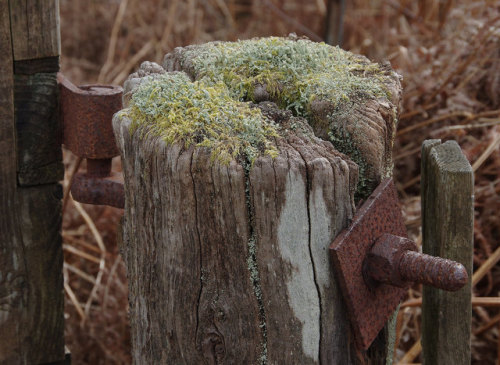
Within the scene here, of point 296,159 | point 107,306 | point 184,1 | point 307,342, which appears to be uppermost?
point 184,1

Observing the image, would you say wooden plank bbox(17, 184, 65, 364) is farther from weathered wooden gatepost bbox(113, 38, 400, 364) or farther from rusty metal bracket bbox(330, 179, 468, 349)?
rusty metal bracket bbox(330, 179, 468, 349)

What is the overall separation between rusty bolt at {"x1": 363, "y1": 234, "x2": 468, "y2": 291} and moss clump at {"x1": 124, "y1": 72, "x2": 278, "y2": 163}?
329mm

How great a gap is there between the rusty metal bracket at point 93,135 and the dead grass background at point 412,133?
0.61 m

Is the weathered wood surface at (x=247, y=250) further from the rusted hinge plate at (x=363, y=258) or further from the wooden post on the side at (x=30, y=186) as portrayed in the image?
the wooden post on the side at (x=30, y=186)

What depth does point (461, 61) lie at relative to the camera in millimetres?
3559

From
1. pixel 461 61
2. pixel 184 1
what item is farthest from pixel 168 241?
pixel 184 1

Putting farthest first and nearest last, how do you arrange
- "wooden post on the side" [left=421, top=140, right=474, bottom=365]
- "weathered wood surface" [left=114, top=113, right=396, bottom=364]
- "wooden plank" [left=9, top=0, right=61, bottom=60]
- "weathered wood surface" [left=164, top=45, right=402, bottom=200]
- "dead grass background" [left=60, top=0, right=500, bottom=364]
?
1. "dead grass background" [left=60, top=0, right=500, bottom=364]
2. "wooden plank" [left=9, top=0, right=61, bottom=60]
3. "wooden post on the side" [left=421, top=140, right=474, bottom=365]
4. "weathered wood surface" [left=164, top=45, right=402, bottom=200]
5. "weathered wood surface" [left=114, top=113, right=396, bottom=364]

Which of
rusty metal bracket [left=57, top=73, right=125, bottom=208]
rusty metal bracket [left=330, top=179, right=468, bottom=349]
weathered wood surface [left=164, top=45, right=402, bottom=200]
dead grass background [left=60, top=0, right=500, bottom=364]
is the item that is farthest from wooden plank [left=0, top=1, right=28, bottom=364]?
rusty metal bracket [left=330, top=179, right=468, bottom=349]

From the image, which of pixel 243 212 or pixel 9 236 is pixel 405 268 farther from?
pixel 9 236

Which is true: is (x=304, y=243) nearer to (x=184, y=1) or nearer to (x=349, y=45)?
(x=349, y=45)

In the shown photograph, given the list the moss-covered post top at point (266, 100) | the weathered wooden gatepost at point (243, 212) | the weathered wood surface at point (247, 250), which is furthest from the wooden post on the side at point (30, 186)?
the weathered wood surface at point (247, 250)

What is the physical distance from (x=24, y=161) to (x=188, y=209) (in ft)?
2.49

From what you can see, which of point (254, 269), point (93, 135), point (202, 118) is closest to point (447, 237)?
point (254, 269)

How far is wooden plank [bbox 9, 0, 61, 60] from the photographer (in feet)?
5.96
